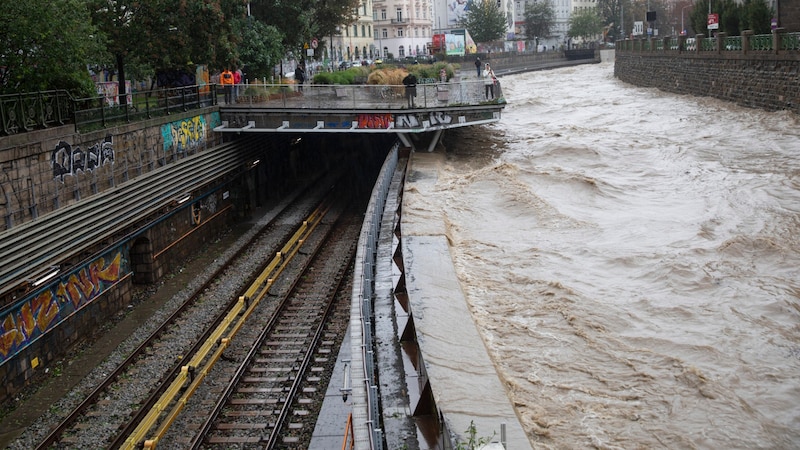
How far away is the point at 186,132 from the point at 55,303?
34.8 feet

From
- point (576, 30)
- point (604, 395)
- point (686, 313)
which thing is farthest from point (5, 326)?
point (576, 30)

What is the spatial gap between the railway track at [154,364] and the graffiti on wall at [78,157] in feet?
13.1

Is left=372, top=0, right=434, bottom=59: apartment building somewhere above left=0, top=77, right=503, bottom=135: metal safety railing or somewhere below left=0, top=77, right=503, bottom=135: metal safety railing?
above

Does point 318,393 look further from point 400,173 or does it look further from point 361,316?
point 400,173

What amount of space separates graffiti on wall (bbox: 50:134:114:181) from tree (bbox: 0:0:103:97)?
1780 millimetres

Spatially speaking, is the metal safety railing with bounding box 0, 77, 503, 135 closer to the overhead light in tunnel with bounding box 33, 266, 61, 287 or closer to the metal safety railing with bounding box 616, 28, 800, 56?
the overhead light in tunnel with bounding box 33, 266, 61, 287

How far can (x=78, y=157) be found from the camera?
72.0ft

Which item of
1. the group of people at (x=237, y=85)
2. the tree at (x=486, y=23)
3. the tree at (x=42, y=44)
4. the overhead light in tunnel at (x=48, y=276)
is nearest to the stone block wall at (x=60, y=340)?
the overhead light in tunnel at (x=48, y=276)

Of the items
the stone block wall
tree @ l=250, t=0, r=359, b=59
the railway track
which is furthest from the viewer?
tree @ l=250, t=0, r=359, b=59

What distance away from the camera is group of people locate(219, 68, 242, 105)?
32375 mm

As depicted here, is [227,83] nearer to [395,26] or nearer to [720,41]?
[720,41]

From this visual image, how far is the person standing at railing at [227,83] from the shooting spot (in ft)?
106

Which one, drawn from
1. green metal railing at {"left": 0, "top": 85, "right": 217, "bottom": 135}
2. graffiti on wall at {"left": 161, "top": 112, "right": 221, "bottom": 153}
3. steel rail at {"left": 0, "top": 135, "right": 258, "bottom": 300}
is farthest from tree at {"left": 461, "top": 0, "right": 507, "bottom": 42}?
steel rail at {"left": 0, "top": 135, "right": 258, "bottom": 300}

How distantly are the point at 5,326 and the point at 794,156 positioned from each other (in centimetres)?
2430
